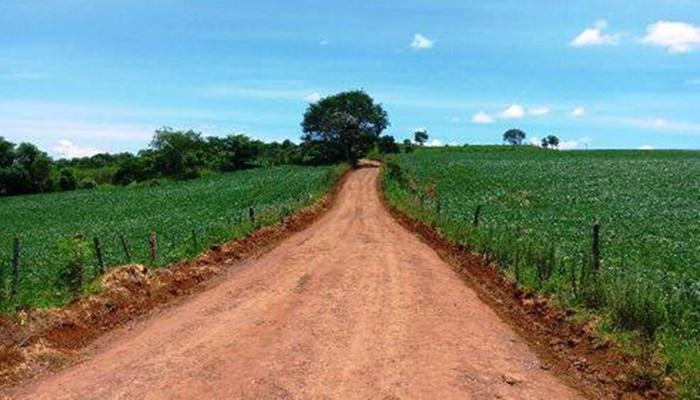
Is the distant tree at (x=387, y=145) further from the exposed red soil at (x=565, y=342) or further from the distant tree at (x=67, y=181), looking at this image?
the exposed red soil at (x=565, y=342)

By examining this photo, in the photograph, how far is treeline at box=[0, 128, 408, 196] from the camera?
100312mm

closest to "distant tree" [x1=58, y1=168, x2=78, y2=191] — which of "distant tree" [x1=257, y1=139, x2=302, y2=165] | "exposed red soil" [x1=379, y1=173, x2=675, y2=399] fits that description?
"distant tree" [x1=257, y1=139, x2=302, y2=165]

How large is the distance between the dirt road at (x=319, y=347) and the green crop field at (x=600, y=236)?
186 cm

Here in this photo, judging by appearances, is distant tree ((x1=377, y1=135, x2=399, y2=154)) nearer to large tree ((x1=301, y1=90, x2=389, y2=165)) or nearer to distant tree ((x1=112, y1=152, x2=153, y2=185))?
large tree ((x1=301, y1=90, x2=389, y2=165))

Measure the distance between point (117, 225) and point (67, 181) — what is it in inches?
2572

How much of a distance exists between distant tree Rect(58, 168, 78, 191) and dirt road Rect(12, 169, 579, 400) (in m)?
92.7

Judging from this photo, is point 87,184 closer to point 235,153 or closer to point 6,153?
point 6,153

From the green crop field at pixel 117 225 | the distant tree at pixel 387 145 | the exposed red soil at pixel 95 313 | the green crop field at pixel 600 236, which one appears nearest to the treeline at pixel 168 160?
the distant tree at pixel 387 145

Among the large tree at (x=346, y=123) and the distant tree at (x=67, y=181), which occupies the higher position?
the large tree at (x=346, y=123)

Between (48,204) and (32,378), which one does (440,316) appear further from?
(48,204)

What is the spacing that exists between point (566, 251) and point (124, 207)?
163 feet

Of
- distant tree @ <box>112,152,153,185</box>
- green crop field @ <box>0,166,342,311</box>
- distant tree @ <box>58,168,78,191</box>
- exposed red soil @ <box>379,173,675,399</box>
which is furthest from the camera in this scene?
distant tree @ <box>112,152,153,185</box>

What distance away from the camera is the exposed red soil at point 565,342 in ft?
35.9

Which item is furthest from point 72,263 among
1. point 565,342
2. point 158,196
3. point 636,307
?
point 158,196
